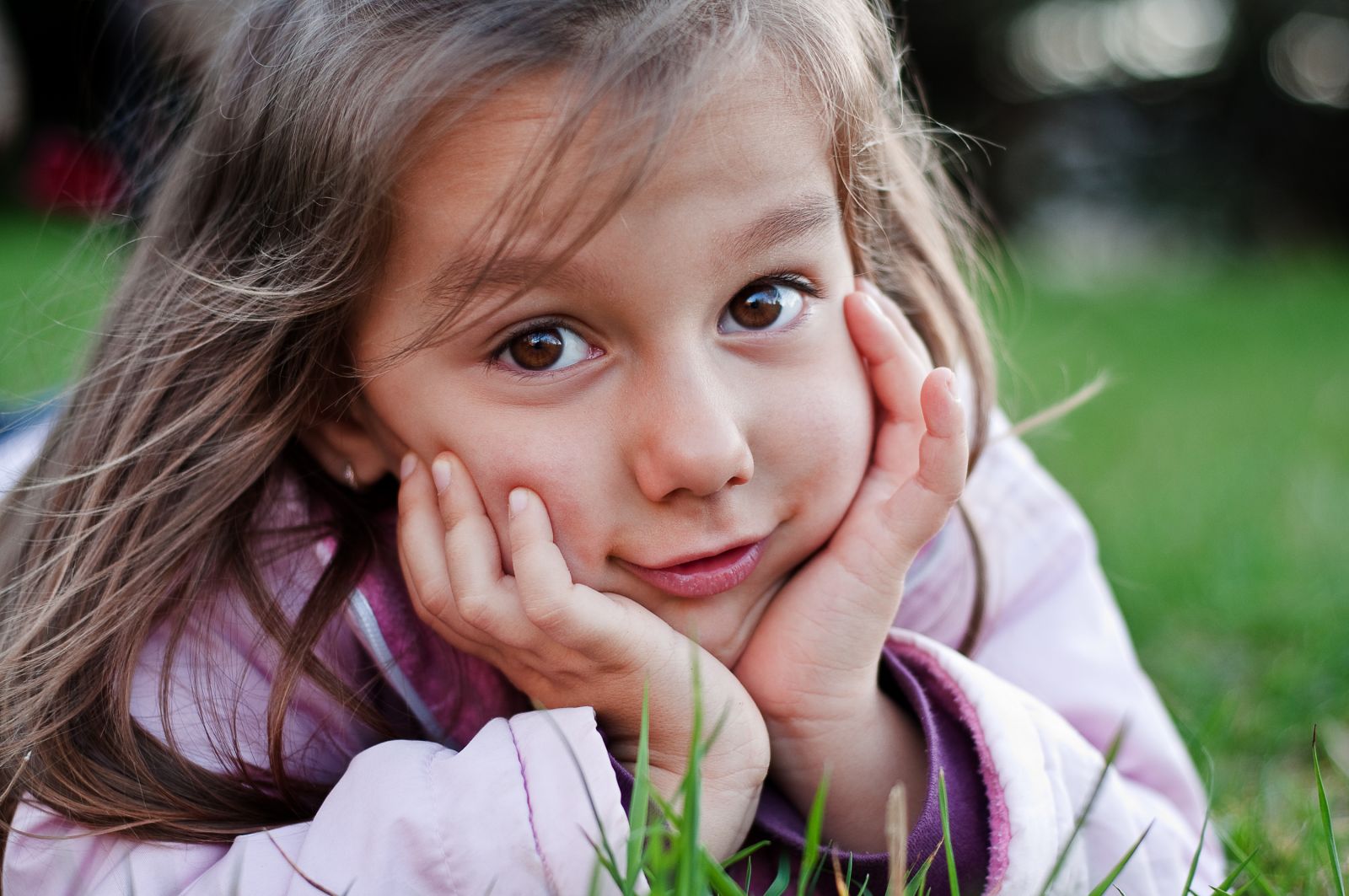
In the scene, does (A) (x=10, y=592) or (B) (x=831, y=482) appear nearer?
(B) (x=831, y=482)

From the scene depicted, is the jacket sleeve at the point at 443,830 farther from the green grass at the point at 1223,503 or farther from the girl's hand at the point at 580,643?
the green grass at the point at 1223,503

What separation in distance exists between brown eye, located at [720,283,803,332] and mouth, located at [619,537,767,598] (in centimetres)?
28

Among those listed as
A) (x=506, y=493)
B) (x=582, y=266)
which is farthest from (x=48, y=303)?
(x=582, y=266)

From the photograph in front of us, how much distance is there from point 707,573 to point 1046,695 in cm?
85

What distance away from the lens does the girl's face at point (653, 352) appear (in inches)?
56.6

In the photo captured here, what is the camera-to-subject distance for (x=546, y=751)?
4.86ft

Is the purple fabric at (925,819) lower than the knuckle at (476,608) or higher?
lower

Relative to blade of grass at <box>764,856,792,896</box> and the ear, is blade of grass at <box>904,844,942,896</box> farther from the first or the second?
the ear

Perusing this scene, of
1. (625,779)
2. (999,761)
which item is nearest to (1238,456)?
(999,761)

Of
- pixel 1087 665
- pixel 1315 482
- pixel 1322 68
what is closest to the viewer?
pixel 1087 665

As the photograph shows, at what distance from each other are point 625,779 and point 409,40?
0.93 m

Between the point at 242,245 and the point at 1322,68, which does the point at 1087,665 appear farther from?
the point at 1322,68

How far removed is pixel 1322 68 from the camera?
12703 mm

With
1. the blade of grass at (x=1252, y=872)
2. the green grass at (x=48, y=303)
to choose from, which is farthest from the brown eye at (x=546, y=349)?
the blade of grass at (x=1252, y=872)
